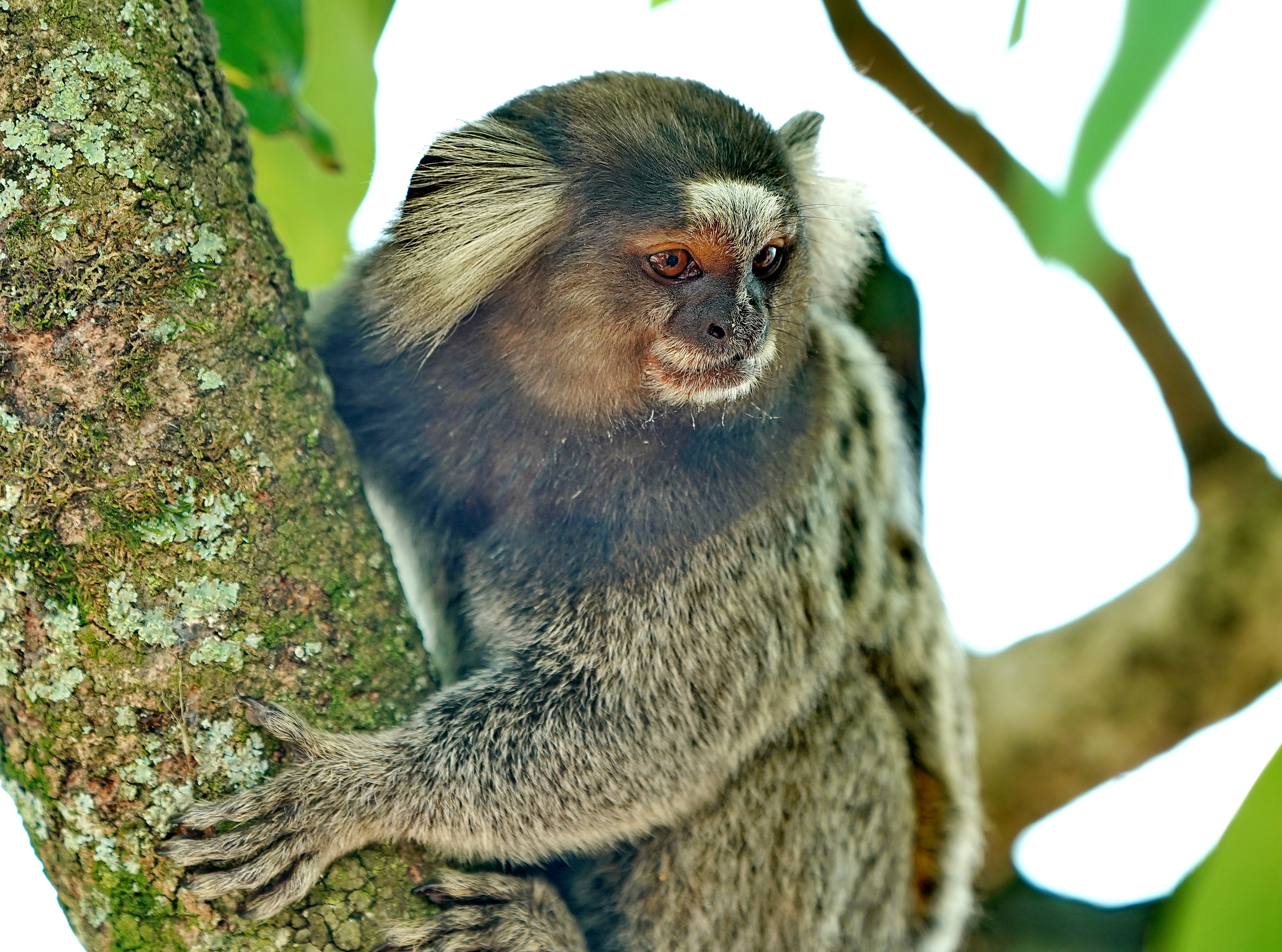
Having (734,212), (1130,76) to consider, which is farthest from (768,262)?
(1130,76)

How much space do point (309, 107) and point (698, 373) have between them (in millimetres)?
1167

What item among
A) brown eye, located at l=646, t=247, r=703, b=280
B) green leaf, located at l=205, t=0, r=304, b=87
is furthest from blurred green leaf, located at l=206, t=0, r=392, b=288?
brown eye, located at l=646, t=247, r=703, b=280

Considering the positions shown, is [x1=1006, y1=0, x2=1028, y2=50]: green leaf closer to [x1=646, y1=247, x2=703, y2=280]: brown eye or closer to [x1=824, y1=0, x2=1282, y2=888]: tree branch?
[x1=646, y1=247, x2=703, y2=280]: brown eye

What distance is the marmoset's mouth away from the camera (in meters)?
2.71

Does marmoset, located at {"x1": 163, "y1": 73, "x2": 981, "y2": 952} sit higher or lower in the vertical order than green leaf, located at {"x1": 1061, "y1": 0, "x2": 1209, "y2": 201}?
lower

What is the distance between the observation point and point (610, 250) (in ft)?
9.14

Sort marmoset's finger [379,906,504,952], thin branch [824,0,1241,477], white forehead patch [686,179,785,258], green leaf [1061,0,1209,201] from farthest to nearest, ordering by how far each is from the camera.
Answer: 1. thin branch [824,0,1241,477]
2. white forehead patch [686,179,785,258]
3. marmoset's finger [379,906,504,952]
4. green leaf [1061,0,1209,201]

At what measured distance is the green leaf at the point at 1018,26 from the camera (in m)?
0.93

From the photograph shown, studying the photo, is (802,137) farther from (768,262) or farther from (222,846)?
(222,846)

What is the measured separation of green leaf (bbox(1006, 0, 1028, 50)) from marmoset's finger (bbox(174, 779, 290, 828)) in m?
1.90

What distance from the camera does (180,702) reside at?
212 centimetres

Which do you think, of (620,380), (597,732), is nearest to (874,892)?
(597,732)

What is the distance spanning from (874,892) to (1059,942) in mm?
1005

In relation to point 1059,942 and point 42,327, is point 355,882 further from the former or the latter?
point 1059,942
